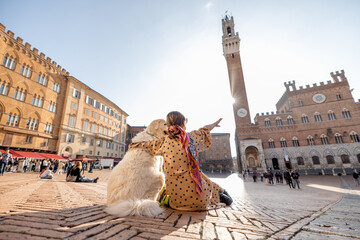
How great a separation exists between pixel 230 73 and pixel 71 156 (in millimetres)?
36741

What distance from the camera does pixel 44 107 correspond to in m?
21.1

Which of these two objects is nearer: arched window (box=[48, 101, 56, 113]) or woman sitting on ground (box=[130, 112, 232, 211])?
woman sitting on ground (box=[130, 112, 232, 211])

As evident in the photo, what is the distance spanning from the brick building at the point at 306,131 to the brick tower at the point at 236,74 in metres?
0.20

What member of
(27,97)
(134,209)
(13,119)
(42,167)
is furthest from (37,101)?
(134,209)

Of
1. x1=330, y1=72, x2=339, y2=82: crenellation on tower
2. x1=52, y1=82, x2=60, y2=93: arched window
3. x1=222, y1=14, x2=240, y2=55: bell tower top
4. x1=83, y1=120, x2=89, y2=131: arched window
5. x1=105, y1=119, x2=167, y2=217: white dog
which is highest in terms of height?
x1=222, y1=14, x2=240, y2=55: bell tower top

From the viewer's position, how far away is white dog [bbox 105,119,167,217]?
2006 millimetres

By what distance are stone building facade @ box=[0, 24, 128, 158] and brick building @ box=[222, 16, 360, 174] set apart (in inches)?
1187

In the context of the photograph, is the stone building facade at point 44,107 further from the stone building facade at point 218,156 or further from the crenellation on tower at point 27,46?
the stone building facade at point 218,156

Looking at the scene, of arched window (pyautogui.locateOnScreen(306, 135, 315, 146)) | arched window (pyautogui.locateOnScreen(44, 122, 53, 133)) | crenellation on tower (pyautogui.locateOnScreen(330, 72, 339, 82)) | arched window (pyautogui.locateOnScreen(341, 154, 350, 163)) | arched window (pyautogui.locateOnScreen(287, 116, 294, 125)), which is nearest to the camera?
arched window (pyautogui.locateOnScreen(44, 122, 53, 133))

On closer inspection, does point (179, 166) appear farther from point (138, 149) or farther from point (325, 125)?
point (325, 125)

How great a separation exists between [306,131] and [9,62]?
49.9 meters

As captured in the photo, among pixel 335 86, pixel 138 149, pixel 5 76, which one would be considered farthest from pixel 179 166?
pixel 335 86

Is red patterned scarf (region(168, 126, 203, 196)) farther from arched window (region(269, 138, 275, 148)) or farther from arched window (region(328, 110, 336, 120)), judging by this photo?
arched window (region(328, 110, 336, 120))

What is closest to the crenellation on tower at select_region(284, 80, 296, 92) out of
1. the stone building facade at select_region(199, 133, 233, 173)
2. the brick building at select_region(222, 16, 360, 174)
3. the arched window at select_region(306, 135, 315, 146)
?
the brick building at select_region(222, 16, 360, 174)
